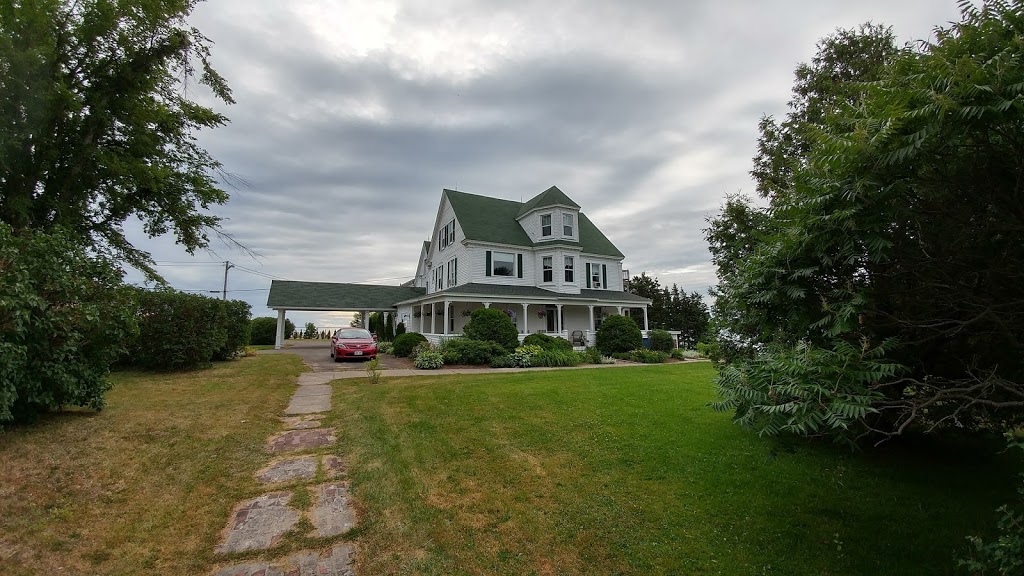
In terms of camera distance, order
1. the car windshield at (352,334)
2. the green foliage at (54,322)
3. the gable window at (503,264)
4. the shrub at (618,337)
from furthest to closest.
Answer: the gable window at (503,264) < the shrub at (618,337) < the car windshield at (352,334) < the green foliage at (54,322)

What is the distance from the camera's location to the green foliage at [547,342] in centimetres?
1895

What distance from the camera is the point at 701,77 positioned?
10273mm

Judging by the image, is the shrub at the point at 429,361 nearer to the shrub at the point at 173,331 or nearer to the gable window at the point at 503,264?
the shrub at the point at 173,331

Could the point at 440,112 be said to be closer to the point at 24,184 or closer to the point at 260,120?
the point at 260,120

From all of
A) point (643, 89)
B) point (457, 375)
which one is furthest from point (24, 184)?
point (643, 89)

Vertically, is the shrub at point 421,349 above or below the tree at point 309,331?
below

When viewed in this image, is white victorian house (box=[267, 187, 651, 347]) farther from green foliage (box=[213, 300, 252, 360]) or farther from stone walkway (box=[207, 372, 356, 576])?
stone walkway (box=[207, 372, 356, 576])

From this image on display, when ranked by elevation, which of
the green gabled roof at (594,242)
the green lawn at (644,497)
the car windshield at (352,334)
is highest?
the green gabled roof at (594,242)

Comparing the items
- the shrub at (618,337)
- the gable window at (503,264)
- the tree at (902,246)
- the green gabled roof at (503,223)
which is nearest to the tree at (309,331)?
the green gabled roof at (503,223)

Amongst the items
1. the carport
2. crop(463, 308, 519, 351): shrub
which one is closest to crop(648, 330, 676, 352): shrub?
crop(463, 308, 519, 351): shrub

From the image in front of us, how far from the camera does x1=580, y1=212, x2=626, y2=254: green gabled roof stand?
1048 inches

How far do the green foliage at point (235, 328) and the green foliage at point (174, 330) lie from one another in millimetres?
2631

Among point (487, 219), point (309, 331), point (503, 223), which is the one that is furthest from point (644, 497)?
point (309, 331)

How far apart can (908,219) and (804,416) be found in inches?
79.9
